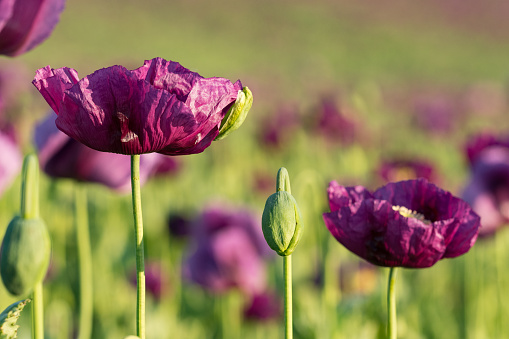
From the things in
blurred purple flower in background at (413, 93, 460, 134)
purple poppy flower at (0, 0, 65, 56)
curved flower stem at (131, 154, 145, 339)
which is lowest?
curved flower stem at (131, 154, 145, 339)

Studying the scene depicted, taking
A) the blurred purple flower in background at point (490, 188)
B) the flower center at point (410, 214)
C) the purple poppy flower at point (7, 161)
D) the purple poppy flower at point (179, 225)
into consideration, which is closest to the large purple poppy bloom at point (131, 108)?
the flower center at point (410, 214)

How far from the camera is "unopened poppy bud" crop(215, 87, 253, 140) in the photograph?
1.44ft

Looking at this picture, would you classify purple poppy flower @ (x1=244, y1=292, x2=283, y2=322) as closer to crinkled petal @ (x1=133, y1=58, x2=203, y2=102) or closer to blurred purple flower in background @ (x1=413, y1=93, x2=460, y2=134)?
crinkled petal @ (x1=133, y1=58, x2=203, y2=102)

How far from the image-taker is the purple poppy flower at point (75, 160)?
854 mm

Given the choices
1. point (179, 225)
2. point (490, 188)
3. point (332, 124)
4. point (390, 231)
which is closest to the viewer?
point (390, 231)

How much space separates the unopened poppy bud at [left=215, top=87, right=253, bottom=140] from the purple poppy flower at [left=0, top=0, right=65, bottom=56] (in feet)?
0.67

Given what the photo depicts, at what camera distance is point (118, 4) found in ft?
70.8

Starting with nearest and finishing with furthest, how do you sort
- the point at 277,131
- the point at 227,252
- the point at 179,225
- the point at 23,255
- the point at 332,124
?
the point at 23,255, the point at 227,252, the point at 179,225, the point at 332,124, the point at 277,131

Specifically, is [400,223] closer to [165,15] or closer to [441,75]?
[441,75]

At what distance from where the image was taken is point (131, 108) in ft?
1.42

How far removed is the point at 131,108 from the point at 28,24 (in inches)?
7.2

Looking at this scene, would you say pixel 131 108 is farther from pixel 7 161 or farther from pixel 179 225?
pixel 179 225

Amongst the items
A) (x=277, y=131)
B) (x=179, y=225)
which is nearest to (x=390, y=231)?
(x=179, y=225)

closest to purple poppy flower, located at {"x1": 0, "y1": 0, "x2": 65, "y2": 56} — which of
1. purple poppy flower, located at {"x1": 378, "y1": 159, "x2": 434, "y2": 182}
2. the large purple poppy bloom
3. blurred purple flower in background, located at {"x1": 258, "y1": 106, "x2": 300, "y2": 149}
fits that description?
the large purple poppy bloom
